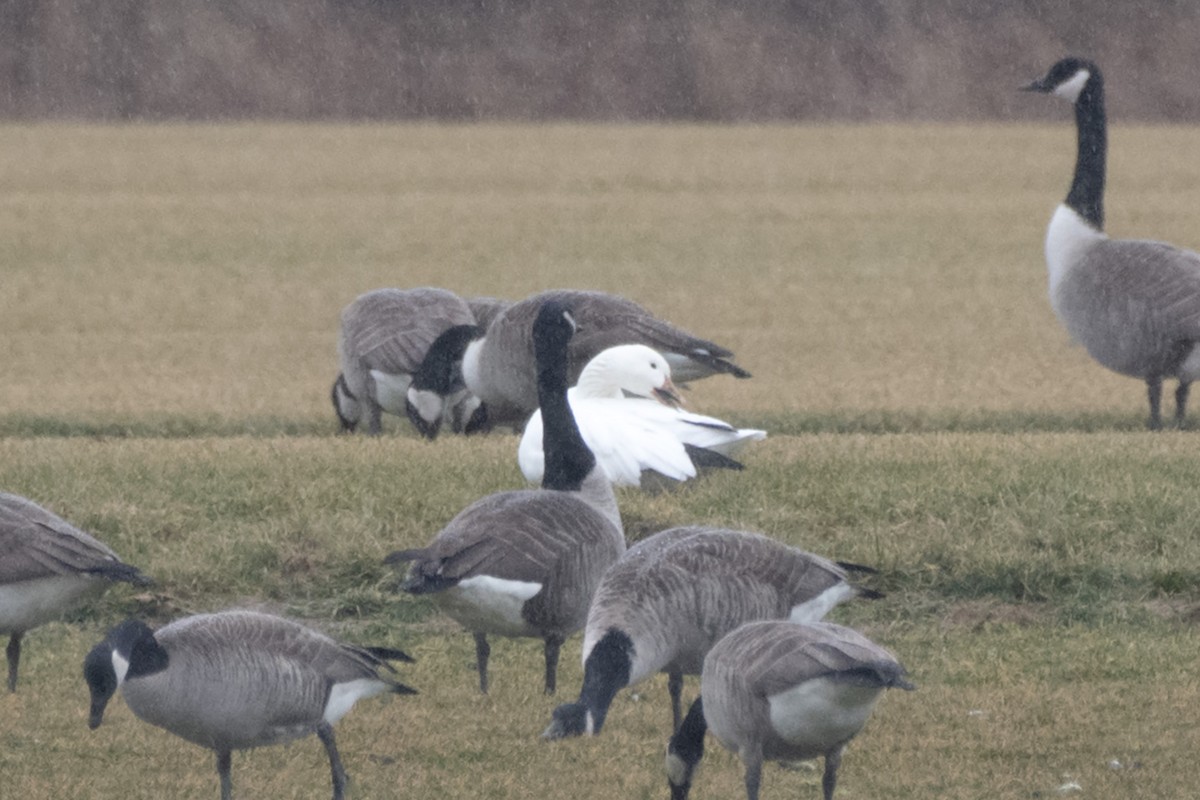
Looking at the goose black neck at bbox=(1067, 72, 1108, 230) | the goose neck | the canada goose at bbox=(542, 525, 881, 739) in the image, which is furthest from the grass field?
the goose black neck at bbox=(1067, 72, 1108, 230)

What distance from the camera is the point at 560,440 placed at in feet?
25.2

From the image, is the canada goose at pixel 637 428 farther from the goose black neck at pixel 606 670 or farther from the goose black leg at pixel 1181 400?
the goose black leg at pixel 1181 400

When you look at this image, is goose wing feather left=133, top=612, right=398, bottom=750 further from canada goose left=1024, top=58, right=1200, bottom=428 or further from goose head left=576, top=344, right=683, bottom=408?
canada goose left=1024, top=58, right=1200, bottom=428

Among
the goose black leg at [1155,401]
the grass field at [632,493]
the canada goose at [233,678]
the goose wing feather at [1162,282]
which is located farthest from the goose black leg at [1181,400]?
the canada goose at [233,678]

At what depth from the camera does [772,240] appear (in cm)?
2412

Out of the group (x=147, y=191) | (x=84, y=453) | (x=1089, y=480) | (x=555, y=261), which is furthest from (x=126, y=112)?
(x=1089, y=480)

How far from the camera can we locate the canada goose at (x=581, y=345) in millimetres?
11961

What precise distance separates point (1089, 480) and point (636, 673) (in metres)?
4.31

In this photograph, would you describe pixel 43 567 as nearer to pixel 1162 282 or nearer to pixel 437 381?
pixel 437 381

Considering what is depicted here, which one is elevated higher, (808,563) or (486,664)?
(808,563)

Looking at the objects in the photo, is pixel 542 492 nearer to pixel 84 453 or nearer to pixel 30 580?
pixel 30 580

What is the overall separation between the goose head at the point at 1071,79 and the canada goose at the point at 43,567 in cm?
914

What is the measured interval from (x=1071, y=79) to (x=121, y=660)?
10371 millimetres

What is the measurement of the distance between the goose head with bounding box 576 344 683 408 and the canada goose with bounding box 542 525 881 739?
12.0ft
